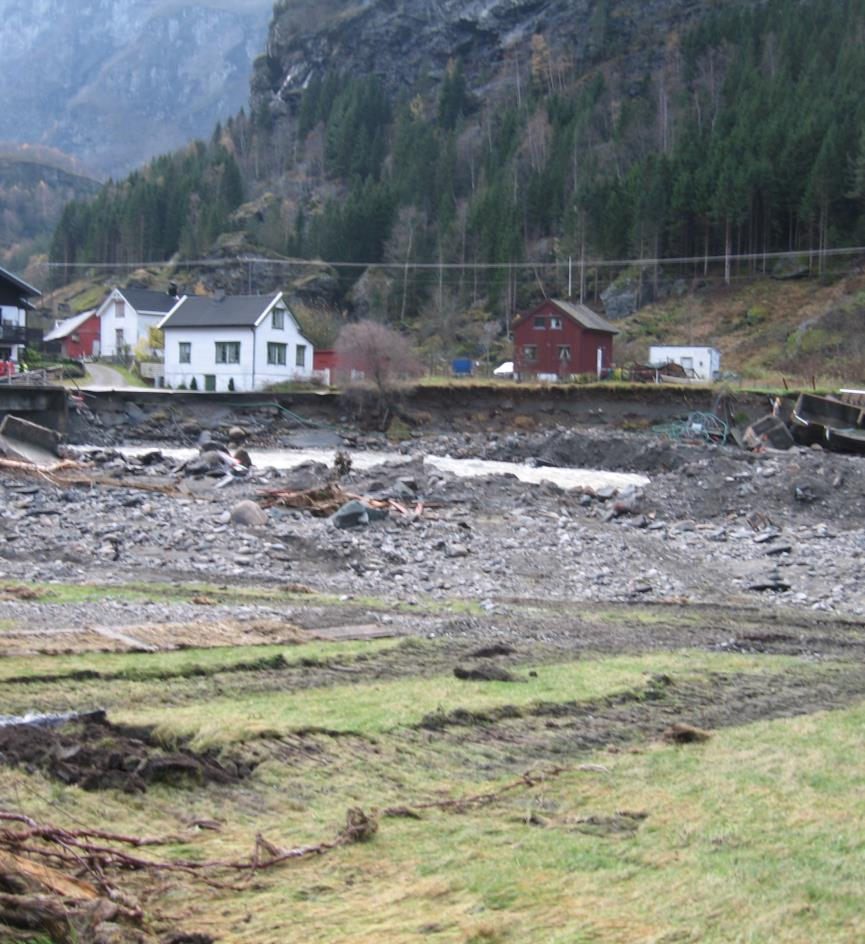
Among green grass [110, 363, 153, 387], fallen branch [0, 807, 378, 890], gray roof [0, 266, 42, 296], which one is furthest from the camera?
green grass [110, 363, 153, 387]

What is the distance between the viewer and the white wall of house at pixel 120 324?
91688 mm

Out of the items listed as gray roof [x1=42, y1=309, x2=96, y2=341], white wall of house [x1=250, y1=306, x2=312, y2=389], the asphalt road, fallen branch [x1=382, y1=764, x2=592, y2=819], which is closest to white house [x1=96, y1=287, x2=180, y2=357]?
gray roof [x1=42, y1=309, x2=96, y2=341]

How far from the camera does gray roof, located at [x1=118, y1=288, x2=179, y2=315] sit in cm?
9269

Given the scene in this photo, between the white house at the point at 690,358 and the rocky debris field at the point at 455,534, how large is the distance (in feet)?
92.2

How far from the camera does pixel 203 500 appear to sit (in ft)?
89.3

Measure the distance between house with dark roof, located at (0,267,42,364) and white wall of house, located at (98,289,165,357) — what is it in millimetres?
25420

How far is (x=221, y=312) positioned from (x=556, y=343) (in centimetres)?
2103

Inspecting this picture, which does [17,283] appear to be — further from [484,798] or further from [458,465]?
[484,798]

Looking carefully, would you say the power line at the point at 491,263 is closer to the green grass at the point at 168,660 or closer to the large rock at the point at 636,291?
the large rock at the point at 636,291

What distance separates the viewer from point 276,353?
67.3m

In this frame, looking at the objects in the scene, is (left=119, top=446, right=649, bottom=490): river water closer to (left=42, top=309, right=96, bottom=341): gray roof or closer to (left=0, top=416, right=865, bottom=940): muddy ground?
(left=0, top=416, right=865, bottom=940): muddy ground

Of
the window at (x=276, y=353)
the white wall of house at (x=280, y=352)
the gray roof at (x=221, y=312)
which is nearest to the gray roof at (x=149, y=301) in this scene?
the gray roof at (x=221, y=312)

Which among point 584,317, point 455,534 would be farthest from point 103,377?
point 455,534

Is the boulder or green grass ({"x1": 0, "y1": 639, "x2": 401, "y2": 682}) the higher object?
the boulder
